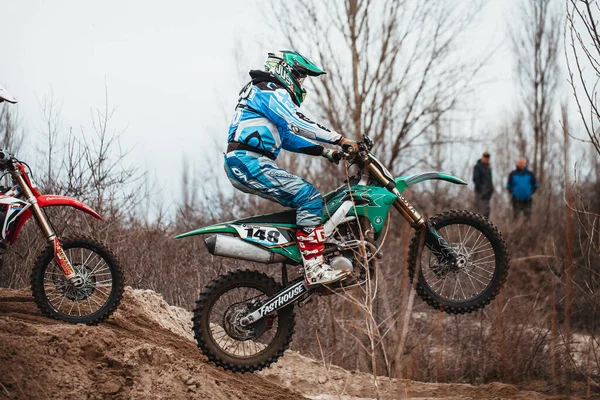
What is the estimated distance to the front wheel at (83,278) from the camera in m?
6.78

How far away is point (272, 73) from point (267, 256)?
1578 millimetres

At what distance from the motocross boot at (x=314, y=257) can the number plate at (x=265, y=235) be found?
153 millimetres

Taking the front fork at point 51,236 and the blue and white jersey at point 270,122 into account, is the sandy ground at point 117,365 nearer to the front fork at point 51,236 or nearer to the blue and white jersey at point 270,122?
the front fork at point 51,236

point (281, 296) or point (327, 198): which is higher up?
point (327, 198)

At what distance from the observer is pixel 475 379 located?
38.5 ft

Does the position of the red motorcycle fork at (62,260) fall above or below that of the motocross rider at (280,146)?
below

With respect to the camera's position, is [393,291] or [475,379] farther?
[393,291]

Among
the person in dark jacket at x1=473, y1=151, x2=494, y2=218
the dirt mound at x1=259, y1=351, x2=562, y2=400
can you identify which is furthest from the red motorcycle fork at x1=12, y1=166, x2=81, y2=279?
the person in dark jacket at x1=473, y1=151, x2=494, y2=218

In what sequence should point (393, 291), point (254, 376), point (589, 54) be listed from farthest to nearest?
1. point (393, 291)
2. point (254, 376)
3. point (589, 54)

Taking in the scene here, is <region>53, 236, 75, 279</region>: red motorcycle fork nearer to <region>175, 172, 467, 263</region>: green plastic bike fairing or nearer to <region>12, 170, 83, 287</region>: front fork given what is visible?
<region>12, 170, 83, 287</region>: front fork

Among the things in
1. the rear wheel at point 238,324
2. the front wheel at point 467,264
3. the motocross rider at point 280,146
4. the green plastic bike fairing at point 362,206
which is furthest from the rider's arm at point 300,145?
the front wheel at point 467,264

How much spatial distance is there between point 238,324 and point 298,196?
1197 mm

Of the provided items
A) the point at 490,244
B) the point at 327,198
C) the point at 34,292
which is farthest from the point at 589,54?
the point at 34,292

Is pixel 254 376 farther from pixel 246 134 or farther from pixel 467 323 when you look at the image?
pixel 467 323
